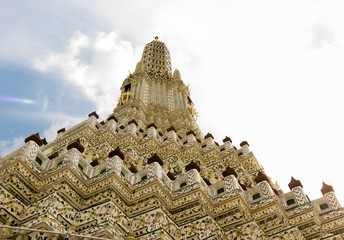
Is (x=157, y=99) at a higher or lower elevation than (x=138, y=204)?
higher

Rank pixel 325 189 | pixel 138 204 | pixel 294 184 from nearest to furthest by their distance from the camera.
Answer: pixel 138 204, pixel 294 184, pixel 325 189

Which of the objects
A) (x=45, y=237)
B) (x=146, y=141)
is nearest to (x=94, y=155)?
(x=146, y=141)

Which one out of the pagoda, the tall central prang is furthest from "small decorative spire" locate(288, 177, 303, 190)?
the tall central prang

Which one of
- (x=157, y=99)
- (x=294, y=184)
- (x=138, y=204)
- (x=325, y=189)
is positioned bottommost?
(x=138, y=204)

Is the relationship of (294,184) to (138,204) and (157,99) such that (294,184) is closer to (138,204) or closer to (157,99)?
(138,204)

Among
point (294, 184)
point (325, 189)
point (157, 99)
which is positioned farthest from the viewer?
point (157, 99)

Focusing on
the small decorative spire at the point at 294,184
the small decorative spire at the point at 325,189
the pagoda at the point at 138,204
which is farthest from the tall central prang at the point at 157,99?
the small decorative spire at the point at 325,189

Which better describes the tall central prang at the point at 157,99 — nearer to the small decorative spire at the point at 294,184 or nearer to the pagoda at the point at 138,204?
the pagoda at the point at 138,204

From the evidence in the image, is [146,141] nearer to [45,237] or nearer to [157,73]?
[45,237]

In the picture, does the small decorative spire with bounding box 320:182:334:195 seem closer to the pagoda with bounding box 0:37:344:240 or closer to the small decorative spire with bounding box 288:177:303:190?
the pagoda with bounding box 0:37:344:240

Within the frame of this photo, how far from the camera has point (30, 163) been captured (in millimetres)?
10820

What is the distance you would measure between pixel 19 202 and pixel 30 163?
159 centimetres

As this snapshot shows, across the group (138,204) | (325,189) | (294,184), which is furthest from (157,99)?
(138,204)

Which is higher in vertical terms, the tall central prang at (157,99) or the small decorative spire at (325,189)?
the tall central prang at (157,99)
